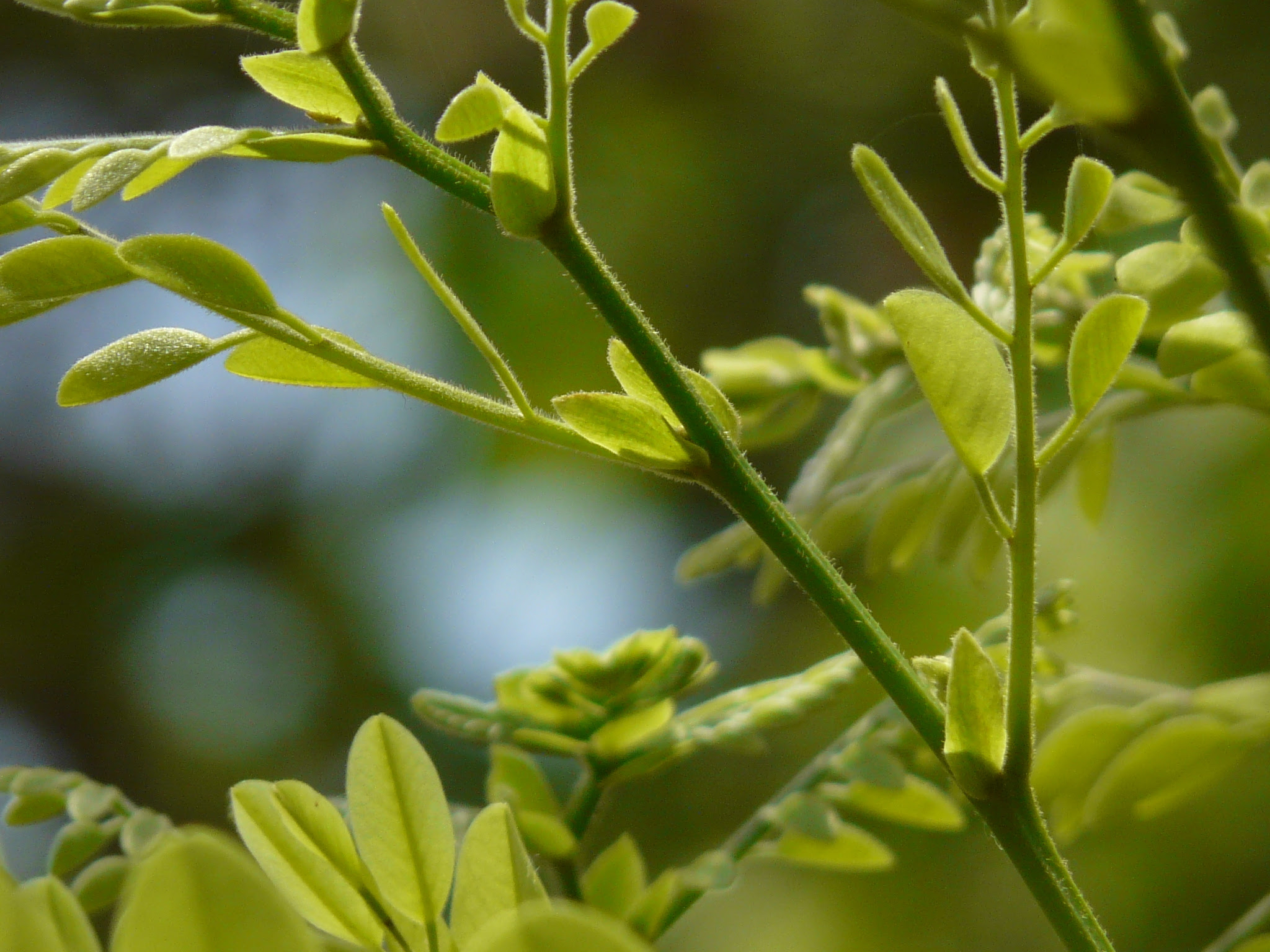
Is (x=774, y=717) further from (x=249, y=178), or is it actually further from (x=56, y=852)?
(x=249, y=178)

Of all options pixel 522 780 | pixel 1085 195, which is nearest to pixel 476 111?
pixel 1085 195

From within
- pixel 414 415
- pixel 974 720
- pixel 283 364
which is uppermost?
pixel 283 364

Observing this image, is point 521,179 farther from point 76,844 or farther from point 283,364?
point 76,844

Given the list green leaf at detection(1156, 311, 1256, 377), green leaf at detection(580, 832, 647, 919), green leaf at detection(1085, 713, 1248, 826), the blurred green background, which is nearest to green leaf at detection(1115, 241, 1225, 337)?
green leaf at detection(1156, 311, 1256, 377)

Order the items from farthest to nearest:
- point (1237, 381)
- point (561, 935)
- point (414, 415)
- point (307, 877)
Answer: point (414, 415)
point (1237, 381)
point (307, 877)
point (561, 935)

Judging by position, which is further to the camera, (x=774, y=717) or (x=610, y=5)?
(x=774, y=717)

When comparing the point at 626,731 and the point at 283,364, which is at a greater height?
the point at 283,364

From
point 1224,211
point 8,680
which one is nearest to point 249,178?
point 8,680
